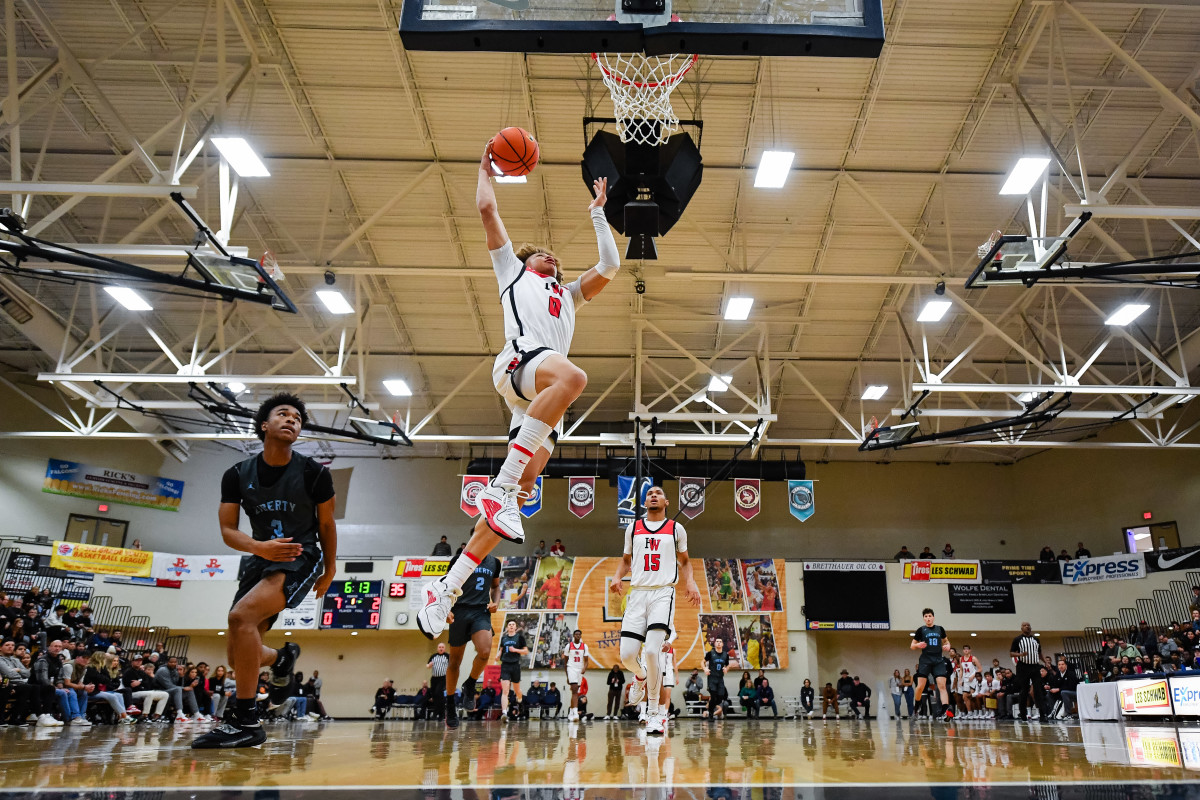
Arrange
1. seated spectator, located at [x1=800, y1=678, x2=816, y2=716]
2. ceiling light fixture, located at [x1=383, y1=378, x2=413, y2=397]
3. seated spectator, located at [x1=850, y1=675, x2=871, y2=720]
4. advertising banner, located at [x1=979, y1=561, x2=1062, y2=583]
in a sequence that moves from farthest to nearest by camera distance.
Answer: advertising banner, located at [x1=979, y1=561, x2=1062, y2=583]
seated spectator, located at [x1=850, y1=675, x2=871, y2=720]
seated spectator, located at [x1=800, y1=678, x2=816, y2=716]
ceiling light fixture, located at [x1=383, y1=378, x2=413, y2=397]

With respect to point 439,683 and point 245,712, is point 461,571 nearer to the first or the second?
point 245,712

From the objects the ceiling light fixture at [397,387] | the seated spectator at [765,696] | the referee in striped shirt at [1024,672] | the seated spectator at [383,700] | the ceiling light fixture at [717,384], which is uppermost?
the ceiling light fixture at [397,387]

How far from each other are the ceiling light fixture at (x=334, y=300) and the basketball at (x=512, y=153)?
11768 millimetres

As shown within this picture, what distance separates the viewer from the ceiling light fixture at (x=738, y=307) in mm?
17219

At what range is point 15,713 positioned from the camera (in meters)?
11.4

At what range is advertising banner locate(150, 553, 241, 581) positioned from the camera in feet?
79.5

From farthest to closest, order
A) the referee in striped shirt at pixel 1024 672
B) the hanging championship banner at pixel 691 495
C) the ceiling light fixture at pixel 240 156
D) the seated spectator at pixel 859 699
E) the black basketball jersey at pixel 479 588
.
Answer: the seated spectator at pixel 859 699 → the hanging championship banner at pixel 691 495 → the referee in striped shirt at pixel 1024 672 → the ceiling light fixture at pixel 240 156 → the black basketball jersey at pixel 479 588

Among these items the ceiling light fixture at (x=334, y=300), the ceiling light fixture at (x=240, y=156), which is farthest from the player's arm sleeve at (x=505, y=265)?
the ceiling light fixture at (x=334, y=300)

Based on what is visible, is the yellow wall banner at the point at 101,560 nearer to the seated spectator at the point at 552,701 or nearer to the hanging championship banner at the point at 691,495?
the seated spectator at the point at 552,701

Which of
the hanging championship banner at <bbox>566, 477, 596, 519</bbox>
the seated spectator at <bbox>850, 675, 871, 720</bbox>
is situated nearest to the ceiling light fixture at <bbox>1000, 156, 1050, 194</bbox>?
the hanging championship banner at <bbox>566, 477, 596, 519</bbox>

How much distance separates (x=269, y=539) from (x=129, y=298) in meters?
15.2

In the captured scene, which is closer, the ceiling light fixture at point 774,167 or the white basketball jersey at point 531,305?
the white basketball jersey at point 531,305

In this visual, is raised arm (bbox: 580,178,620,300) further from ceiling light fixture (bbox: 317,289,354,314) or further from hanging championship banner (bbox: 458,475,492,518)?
hanging championship banner (bbox: 458,475,492,518)

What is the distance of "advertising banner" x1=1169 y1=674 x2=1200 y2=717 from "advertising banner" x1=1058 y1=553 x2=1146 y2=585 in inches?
544
